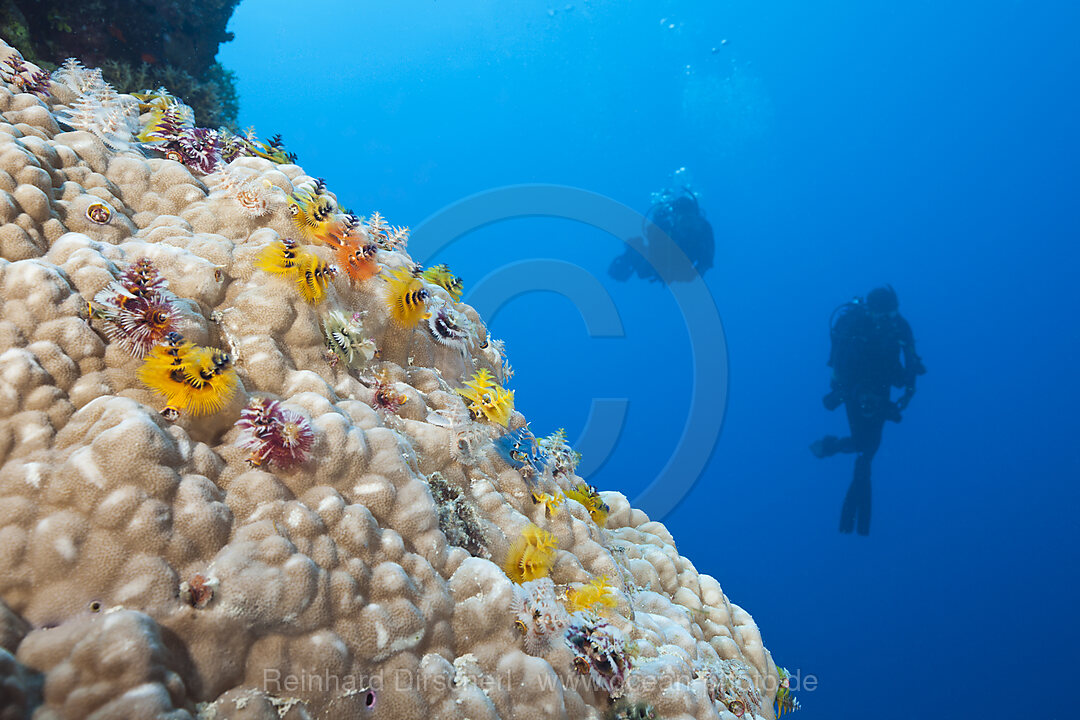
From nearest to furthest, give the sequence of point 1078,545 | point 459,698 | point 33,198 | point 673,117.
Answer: point 459,698 < point 33,198 < point 1078,545 < point 673,117

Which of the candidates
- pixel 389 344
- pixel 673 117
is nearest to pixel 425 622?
pixel 389 344

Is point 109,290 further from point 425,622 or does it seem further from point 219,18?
point 219,18

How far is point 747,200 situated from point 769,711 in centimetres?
9538

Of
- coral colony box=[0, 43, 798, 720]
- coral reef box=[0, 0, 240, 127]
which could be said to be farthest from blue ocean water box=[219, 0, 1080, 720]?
coral reef box=[0, 0, 240, 127]

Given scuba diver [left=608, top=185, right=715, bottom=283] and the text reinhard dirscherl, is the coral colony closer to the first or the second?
the text reinhard dirscherl

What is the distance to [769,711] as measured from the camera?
4055 millimetres

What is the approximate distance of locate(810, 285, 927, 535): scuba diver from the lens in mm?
18531

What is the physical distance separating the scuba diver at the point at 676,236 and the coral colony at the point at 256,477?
2795 centimetres

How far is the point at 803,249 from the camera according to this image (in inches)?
3201

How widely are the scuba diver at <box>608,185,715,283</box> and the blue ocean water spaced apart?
3.89m

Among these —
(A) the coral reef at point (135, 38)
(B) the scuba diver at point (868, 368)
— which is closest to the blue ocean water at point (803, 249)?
(B) the scuba diver at point (868, 368)

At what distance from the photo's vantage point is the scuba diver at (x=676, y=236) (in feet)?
98.8

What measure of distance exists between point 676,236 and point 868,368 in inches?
561

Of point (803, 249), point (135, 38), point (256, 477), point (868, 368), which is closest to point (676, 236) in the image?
point (868, 368)
